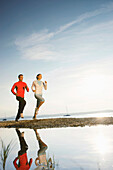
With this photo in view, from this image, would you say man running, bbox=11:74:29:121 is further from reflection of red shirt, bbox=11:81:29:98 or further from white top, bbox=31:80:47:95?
white top, bbox=31:80:47:95

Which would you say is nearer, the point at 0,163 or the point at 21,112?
the point at 0,163

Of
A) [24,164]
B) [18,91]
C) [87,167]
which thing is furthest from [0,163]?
[18,91]

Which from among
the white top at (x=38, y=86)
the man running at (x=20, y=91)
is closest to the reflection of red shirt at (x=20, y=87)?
the man running at (x=20, y=91)

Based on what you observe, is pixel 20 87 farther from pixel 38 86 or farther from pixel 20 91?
pixel 38 86

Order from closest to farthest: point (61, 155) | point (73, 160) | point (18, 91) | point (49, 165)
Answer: point (49, 165) < point (73, 160) < point (61, 155) < point (18, 91)

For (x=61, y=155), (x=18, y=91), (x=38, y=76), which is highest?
(x=38, y=76)

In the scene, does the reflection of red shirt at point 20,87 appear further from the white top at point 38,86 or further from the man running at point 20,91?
the white top at point 38,86

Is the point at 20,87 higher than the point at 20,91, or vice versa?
the point at 20,87

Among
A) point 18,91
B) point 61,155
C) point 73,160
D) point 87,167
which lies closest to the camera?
point 87,167

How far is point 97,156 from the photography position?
4039mm

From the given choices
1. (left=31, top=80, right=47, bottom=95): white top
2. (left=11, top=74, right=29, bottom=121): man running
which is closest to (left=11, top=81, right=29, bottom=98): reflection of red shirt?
(left=11, top=74, right=29, bottom=121): man running

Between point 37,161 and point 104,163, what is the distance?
1404 millimetres

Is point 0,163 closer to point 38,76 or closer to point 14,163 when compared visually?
point 14,163

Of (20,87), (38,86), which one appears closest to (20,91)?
(20,87)
